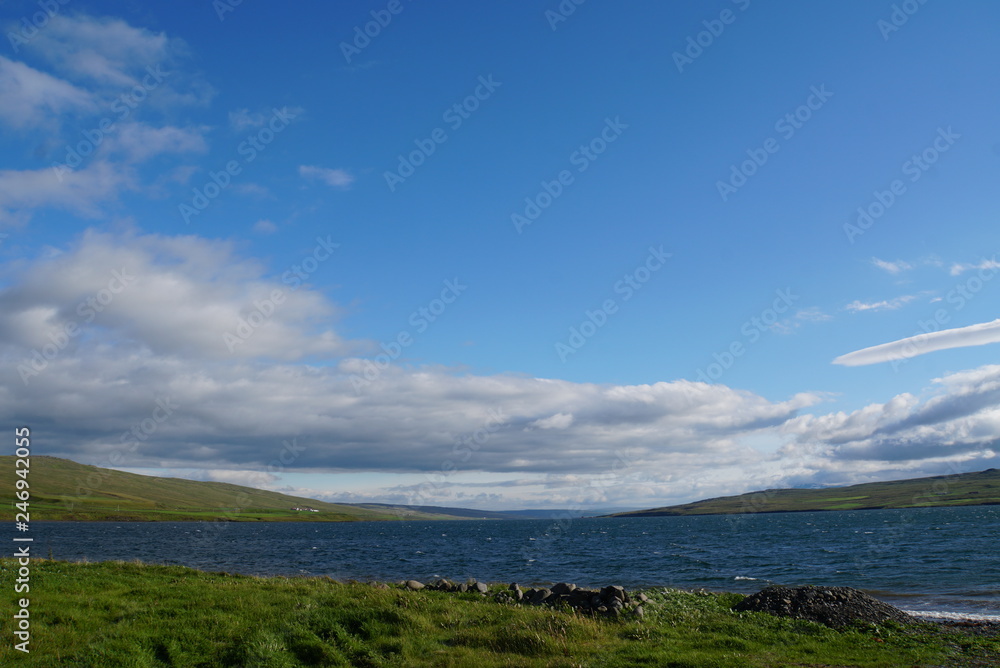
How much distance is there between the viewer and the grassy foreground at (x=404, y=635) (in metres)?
16.2

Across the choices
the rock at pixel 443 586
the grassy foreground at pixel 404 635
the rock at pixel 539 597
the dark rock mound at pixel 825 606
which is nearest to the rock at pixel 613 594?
the grassy foreground at pixel 404 635

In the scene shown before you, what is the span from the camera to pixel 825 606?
23.9m

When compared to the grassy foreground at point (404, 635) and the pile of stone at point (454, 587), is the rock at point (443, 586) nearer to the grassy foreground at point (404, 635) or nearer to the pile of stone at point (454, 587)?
the pile of stone at point (454, 587)

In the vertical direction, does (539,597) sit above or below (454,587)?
above

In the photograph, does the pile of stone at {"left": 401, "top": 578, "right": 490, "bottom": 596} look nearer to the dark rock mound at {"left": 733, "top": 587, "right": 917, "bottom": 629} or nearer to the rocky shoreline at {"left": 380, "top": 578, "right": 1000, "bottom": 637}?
the rocky shoreline at {"left": 380, "top": 578, "right": 1000, "bottom": 637}

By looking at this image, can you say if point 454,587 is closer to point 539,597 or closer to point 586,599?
point 539,597

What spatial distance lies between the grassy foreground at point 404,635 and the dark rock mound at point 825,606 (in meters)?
1.07

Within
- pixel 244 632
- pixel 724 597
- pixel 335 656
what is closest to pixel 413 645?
pixel 335 656

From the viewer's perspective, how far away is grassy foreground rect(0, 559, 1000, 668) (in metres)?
16.2

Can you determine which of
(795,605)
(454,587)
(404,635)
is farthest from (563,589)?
(404,635)

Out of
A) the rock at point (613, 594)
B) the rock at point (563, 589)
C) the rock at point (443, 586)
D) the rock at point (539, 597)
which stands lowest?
the rock at point (443, 586)

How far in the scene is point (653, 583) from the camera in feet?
151

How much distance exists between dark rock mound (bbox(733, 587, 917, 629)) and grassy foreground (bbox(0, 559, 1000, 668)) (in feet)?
3.51

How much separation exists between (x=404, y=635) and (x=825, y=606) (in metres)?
17.4
